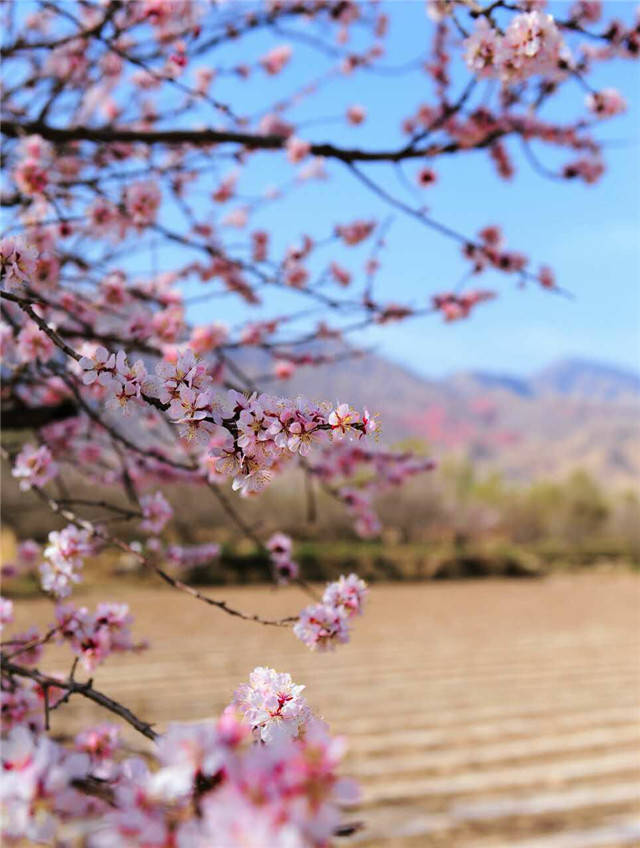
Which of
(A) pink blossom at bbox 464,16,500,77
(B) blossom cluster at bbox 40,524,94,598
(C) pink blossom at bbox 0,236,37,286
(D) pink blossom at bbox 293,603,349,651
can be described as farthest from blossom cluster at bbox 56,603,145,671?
(A) pink blossom at bbox 464,16,500,77

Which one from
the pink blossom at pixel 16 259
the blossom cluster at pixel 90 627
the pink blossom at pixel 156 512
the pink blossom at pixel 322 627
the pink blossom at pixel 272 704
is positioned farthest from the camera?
the pink blossom at pixel 156 512

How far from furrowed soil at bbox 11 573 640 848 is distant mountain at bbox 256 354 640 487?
69.4 metres

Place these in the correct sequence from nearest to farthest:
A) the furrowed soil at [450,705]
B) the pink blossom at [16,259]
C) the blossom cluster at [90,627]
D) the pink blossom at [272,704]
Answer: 1. the pink blossom at [272,704]
2. the pink blossom at [16,259]
3. the blossom cluster at [90,627]
4. the furrowed soil at [450,705]

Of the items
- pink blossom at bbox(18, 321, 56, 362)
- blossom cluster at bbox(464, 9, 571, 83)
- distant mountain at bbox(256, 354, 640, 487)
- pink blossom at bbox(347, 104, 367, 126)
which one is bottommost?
pink blossom at bbox(18, 321, 56, 362)

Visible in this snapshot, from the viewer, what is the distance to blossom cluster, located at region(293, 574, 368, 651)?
1380 millimetres

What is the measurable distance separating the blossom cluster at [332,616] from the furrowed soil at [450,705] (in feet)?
1.14

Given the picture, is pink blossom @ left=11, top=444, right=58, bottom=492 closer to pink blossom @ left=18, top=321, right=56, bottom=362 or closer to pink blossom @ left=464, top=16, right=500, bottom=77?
pink blossom @ left=18, top=321, right=56, bottom=362

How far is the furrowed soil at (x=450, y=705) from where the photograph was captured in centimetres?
342

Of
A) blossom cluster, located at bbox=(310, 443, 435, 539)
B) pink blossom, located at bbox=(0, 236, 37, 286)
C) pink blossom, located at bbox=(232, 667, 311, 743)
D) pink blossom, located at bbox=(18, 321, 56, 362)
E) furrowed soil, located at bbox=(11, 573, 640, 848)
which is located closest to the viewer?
pink blossom, located at bbox=(232, 667, 311, 743)

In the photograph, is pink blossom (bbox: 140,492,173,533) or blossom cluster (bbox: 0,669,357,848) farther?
pink blossom (bbox: 140,492,173,533)

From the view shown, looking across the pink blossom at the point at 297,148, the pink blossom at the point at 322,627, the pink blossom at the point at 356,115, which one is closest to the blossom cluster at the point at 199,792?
the pink blossom at the point at 322,627

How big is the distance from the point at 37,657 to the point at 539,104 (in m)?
2.13

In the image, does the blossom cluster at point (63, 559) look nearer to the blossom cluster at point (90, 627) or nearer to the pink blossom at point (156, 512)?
the blossom cluster at point (90, 627)

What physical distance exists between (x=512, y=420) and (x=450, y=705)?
147 m
